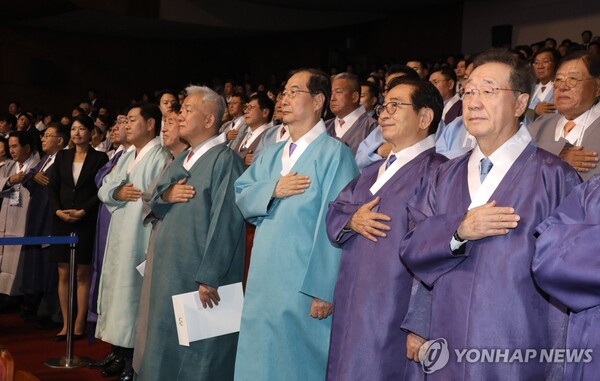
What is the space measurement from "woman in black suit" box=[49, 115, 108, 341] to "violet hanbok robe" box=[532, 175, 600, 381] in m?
4.33

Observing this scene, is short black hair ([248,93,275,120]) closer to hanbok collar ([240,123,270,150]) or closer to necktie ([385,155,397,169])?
hanbok collar ([240,123,270,150])

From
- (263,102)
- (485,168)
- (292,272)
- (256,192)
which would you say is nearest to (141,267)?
(256,192)

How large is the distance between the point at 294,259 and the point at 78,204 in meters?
2.95

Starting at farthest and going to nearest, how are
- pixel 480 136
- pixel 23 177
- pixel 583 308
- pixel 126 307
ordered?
pixel 23 177, pixel 126 307, pixel 480 136, pixel 583 308

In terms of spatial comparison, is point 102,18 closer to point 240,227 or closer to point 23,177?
point 23,177

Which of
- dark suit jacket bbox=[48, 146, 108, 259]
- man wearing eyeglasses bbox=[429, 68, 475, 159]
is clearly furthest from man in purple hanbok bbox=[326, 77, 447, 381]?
dark suit jacket bbox=[48, 146, 108, 259]

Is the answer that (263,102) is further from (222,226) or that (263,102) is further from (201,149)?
(222,226)

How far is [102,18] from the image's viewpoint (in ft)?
50.2

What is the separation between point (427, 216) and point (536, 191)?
0.41 meters

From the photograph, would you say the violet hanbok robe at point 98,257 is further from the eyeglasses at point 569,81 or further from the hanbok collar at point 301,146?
the eyeglasses at point 569,81

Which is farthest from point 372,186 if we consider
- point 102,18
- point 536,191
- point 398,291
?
point 102,18

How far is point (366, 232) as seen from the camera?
286 centimetres

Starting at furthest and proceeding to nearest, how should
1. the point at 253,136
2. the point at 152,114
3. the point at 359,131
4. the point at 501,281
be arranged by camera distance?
the point at 253,136 → the point at 359,131 → the point at 152,114 → the point at 501,281

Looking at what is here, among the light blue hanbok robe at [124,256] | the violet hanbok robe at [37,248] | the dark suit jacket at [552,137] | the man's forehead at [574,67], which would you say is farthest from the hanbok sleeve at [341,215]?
the violet hanbok robe at [37,248]
